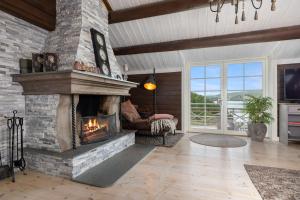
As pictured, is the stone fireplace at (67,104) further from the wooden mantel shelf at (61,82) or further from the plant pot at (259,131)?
the plant pot at (259,131)

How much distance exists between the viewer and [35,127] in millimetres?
2779

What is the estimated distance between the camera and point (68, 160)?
2.40 m

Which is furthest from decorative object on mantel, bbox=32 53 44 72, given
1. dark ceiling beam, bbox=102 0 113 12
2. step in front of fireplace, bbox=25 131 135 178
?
dark ceiling beam, bbox=102 0 113 12

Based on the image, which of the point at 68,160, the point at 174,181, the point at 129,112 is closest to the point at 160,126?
the point at 129,112

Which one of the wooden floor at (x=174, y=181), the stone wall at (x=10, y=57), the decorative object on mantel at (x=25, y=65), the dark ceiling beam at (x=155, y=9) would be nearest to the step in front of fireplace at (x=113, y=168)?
the wooden floor at (x=174, y=181)

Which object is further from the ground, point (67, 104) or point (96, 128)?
point (67, 104)

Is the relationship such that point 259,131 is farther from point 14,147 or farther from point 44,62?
point 14,147

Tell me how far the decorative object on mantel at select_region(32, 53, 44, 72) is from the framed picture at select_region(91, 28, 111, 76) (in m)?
0.87

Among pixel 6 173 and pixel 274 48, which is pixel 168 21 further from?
pixel 6 173

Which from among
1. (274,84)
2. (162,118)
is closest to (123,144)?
(162,118)

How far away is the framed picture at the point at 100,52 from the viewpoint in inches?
126

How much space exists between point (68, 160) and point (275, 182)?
2.80m

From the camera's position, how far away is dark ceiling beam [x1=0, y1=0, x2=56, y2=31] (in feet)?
8.10

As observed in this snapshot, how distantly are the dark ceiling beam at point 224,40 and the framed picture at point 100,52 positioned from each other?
1.45 metres
